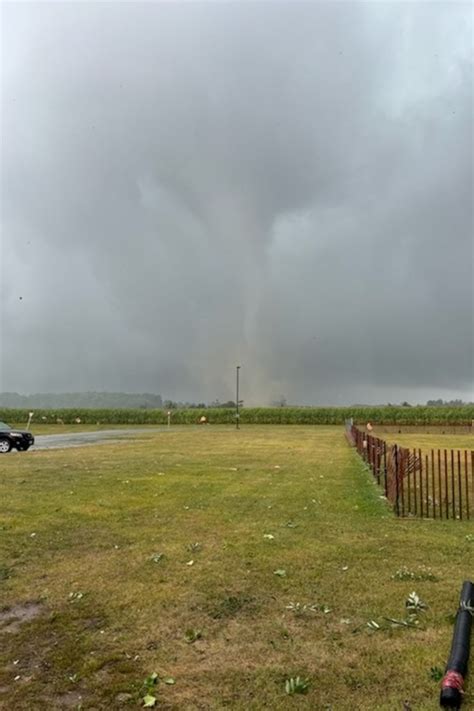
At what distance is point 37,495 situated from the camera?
11578mm

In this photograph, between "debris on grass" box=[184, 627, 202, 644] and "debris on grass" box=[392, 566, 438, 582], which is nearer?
"debris on grass" box=[184, 627, 202, 644]

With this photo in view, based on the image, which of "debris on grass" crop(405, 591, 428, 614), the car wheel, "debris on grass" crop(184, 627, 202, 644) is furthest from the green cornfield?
"debris on grass" crop(184, 627, 202, 644)

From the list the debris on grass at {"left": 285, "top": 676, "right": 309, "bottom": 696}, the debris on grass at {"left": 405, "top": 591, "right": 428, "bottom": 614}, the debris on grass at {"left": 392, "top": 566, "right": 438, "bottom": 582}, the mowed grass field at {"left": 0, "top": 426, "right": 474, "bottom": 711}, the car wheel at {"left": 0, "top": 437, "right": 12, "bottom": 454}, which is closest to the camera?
the debris on grass at {"left": 285, "top": 676, "right": 309, "bottom": 696}

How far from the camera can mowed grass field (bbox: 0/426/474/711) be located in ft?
12.5

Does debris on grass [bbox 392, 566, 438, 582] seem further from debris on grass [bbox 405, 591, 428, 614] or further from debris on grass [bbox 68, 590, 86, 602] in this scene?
debris on grass [bbox 68, 590, 86, 602]

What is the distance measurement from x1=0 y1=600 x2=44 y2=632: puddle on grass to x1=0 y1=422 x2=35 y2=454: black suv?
2101 centimetres

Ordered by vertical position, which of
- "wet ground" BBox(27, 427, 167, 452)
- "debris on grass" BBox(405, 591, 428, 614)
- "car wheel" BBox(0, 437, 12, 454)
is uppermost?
"debris on grass" BBox(405, 591, 428, 614)

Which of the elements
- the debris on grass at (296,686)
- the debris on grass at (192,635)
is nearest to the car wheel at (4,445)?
the debris on grass at (192,635)

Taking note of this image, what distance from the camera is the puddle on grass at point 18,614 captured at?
4.93 metres

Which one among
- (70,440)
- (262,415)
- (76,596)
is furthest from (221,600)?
(262,415)

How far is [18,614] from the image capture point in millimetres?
5227

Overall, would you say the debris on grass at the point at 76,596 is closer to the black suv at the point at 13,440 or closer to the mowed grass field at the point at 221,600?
the mowed grass field at the point at 221,600

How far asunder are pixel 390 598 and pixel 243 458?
50.3 ft

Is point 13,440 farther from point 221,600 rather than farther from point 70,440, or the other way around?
point 221,600
